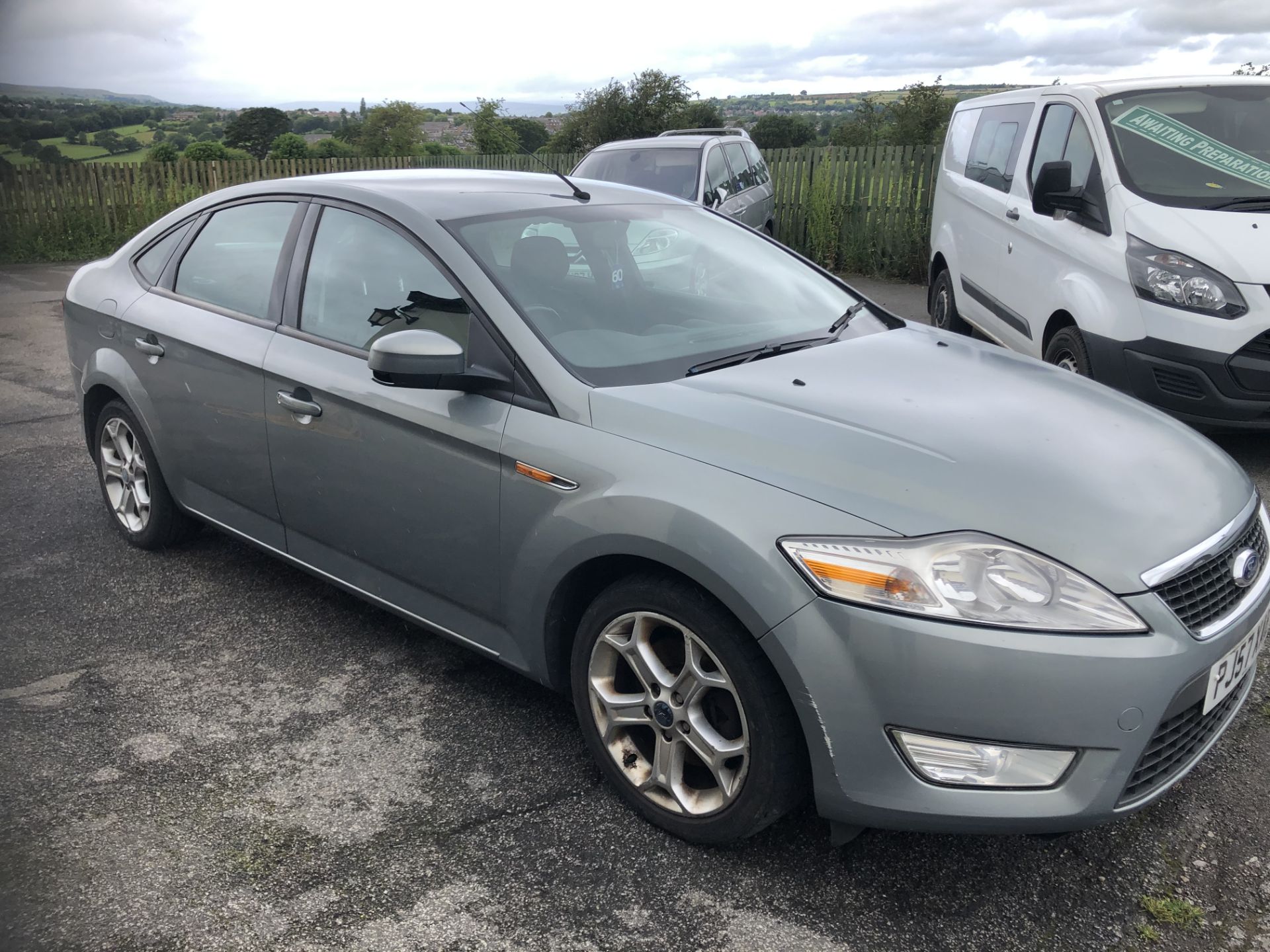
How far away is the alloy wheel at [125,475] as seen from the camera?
168 inches

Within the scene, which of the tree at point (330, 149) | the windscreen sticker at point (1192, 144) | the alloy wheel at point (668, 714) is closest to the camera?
the alloy wheel at point (668, 714)

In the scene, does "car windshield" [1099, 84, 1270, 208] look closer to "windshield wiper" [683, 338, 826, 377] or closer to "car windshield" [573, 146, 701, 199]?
"windshield wiper" [683, 338, 826, 377]

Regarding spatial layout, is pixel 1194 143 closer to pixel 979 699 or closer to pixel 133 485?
pixel 979 699

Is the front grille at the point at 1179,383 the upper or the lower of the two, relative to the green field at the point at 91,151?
lower

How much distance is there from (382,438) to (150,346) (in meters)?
1.47

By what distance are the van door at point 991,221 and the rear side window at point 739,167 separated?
3.23 metres

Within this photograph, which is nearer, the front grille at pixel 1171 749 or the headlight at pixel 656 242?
the front grille at pixel 1171 749

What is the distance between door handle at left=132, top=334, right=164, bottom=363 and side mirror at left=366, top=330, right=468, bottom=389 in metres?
1.59

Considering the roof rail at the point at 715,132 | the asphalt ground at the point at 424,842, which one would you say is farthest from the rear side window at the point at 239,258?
the roof rail at the point at 715,132

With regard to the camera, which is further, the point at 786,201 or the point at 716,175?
the point at 786,201

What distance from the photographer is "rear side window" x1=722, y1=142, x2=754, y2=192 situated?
10562 mm

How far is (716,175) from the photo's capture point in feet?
32.9

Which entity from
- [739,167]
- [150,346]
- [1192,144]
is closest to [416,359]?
[150,346]

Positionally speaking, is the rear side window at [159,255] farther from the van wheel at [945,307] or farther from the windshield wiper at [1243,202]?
the van wheel at [945,307]
